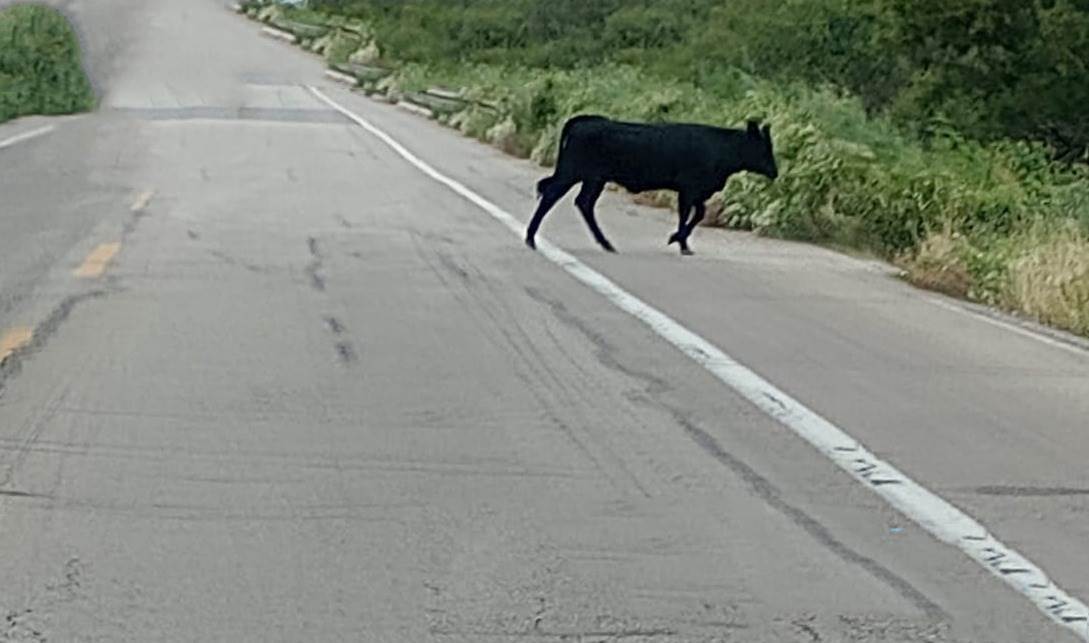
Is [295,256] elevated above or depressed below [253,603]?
below

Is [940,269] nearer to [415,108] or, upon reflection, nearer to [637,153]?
[637,153]

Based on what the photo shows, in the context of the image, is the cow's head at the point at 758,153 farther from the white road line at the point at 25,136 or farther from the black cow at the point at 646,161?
the white road line at the point at 25,136

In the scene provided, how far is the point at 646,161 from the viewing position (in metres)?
15.8

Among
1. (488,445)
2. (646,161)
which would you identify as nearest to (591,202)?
(646,161)

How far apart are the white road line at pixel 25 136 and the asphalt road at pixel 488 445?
1222 centimetres

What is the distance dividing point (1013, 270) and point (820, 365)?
385 centimetres

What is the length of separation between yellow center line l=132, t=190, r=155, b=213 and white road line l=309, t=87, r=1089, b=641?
22.0 feet

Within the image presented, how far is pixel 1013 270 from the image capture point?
1409 cm

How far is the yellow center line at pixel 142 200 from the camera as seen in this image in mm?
18969

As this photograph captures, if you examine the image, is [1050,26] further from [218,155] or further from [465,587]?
[465,587]

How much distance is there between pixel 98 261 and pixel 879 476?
7.96 meters

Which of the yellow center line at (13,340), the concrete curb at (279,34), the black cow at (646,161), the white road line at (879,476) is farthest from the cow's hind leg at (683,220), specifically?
the concrete curb at (279,34)

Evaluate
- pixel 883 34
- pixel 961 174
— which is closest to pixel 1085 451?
pixel 961 174

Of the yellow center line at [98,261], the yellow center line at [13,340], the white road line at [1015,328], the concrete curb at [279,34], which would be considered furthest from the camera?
the concrete curb at [279,34]
